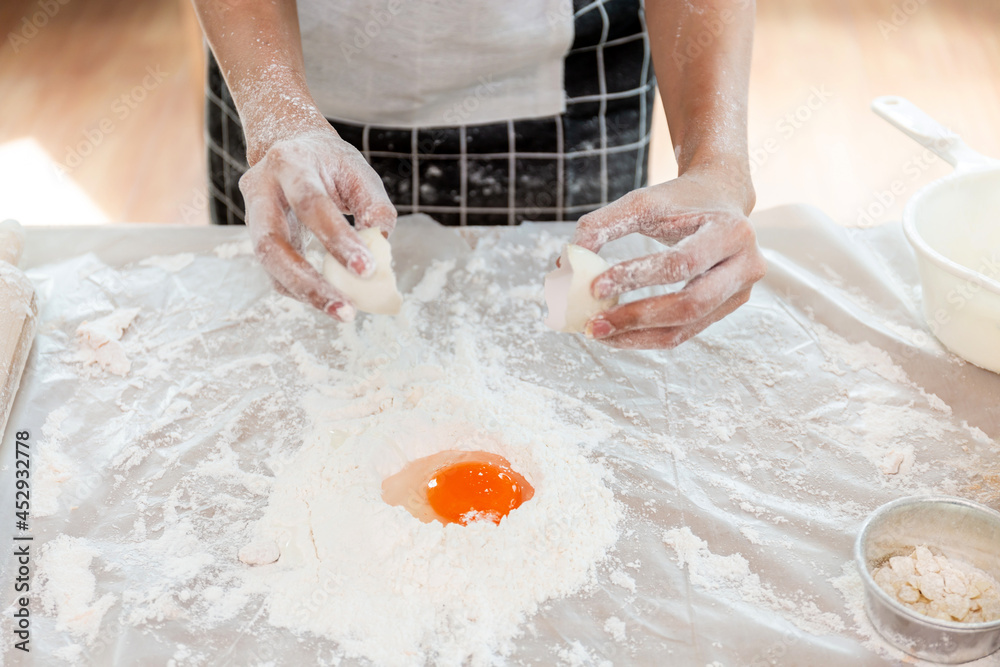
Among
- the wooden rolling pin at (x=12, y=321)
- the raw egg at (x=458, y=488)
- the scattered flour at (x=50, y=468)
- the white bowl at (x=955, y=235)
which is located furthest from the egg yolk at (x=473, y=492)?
the white bowl at (x=955, y=235)

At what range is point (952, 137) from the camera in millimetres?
1918

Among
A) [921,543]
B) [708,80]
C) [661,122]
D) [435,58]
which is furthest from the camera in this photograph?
[661,122]

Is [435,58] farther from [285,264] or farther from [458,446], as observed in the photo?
[458,446]

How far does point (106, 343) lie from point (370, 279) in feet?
2.55

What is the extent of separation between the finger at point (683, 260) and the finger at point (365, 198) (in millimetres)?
394

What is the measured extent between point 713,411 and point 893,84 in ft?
13.0

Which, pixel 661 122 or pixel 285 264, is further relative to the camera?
pixel 661 122

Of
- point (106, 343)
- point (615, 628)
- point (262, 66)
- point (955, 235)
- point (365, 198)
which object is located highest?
point (262, 66)

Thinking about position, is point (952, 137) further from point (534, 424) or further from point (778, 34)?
point (778, 34)

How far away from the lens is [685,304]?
1.48m

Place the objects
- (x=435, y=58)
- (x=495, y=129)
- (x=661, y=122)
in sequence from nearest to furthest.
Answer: (x=435, y=58) < (x=495, y=129) < (x=661, y=122)

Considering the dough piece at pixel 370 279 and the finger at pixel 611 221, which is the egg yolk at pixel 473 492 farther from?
the finger at pixel 611 221

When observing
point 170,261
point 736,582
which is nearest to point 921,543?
point 736,582

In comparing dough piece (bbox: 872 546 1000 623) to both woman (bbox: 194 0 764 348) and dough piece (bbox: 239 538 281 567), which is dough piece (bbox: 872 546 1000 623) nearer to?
woman (bbox: 194 0 764 348)
